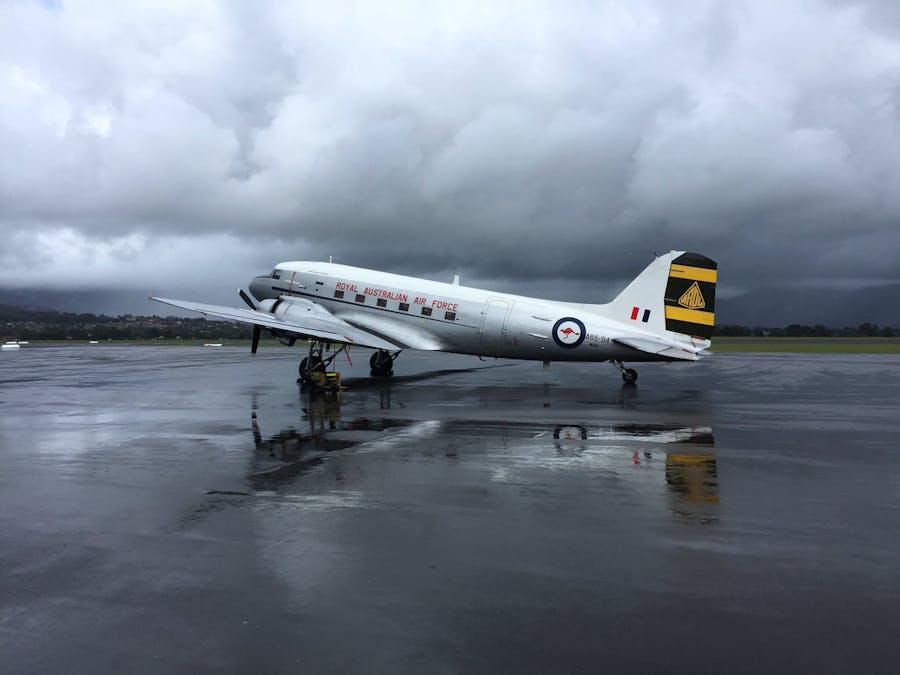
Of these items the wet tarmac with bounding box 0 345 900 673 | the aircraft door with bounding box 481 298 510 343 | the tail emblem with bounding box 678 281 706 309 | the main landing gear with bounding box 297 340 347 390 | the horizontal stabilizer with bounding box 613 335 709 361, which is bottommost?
the wet tarmac with bounding box 0 345 900 673

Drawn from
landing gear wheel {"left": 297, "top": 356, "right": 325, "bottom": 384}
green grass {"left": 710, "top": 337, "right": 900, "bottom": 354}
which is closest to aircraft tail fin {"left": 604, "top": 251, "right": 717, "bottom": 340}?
landing gear wheel {"left": 297, "top": 356, "right": 325, "bottom": 384}

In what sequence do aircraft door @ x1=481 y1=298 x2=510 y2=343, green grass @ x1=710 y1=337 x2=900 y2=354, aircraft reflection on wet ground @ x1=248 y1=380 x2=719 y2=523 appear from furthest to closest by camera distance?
green grass @ x1=710 y1=337 x2=900 y2=354
aircraft door @ x1=481 y1=298 x2=510 y2=343
aircraft reflection on wet ground @ x1=248 y1=380 x2=719 y2=523

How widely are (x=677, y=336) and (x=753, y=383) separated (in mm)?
5302

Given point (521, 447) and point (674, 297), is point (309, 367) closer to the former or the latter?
point (521, 447)

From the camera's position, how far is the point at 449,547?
7.26 metres

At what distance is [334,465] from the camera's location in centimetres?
1160

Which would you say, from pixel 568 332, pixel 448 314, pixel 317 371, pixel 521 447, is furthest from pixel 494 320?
pixel 521 447

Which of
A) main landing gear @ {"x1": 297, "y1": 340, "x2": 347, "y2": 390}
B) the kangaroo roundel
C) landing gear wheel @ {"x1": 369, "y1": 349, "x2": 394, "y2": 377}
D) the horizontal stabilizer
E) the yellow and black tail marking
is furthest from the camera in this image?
landing gear wheel @ {"x1": 369, "y1": 349, "x2": 394, "y2": 377}

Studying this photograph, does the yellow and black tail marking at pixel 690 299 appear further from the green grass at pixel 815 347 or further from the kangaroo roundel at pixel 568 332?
the green grass at pixel 815 347

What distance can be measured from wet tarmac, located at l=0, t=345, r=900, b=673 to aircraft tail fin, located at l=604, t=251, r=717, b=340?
10.1 metres

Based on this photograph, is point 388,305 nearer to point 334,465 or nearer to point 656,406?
point 656,406

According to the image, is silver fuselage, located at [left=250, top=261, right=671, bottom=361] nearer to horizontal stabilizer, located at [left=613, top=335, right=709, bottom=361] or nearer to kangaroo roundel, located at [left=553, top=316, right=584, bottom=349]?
kangaroo roundel, located at [left=553, top=316, right=584, bottom=349]

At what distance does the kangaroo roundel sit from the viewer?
25730 mm

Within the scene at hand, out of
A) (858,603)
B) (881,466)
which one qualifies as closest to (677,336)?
(881,466)
